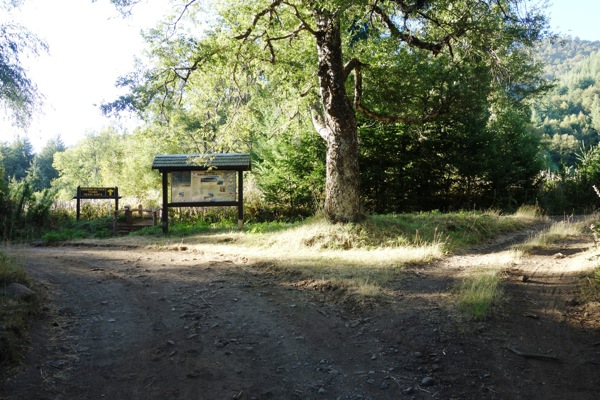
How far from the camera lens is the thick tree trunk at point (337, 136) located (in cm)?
1169

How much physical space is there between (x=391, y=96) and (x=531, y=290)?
9578 millimetres

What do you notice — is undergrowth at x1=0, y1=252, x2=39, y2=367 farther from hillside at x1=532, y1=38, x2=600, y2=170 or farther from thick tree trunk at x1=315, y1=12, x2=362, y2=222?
hillside at x1=532, y1=38, x2=600, y2=170

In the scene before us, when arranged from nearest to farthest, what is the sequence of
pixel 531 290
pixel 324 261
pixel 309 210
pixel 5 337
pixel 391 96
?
pixel 5 337 < pixel 531 290 < pixel 324 261 < pixel 391 96 < pixel 309 210

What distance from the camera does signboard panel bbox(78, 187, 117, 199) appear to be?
68.5 feet

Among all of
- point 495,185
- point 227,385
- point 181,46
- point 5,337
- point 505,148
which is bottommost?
point 227,385

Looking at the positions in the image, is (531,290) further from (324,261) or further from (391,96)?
(391,96)

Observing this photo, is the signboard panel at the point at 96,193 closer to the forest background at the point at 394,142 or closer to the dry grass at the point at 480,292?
the forest background at the point at 394,142

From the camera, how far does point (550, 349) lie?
4.77 m

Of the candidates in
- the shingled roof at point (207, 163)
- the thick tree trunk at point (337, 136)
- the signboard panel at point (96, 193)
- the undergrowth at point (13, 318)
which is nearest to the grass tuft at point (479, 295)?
the undergrowth at point (13, 318)

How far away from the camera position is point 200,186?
16.2 meters

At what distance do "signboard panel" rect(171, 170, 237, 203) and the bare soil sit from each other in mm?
8433

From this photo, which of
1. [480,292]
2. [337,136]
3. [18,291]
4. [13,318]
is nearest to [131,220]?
[337,136]

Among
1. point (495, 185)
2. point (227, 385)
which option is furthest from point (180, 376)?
point (495, 185)

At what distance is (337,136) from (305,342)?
7255 mm
